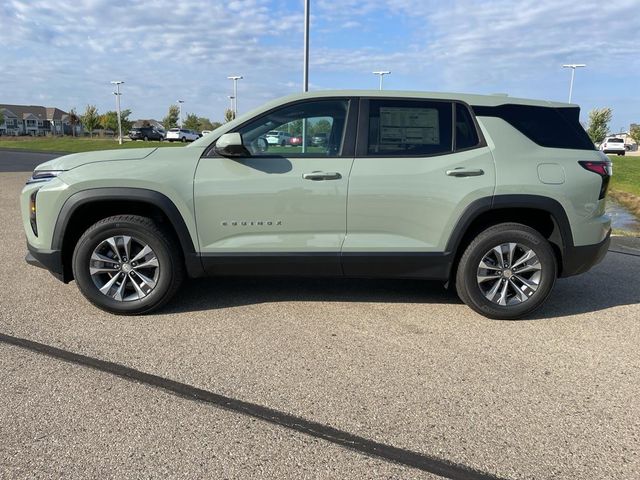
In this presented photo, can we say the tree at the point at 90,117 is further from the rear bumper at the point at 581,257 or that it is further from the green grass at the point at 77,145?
the rear bumper at the point at 581,257

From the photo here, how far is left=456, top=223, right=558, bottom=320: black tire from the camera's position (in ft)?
13.6

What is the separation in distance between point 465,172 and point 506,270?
2.94ft

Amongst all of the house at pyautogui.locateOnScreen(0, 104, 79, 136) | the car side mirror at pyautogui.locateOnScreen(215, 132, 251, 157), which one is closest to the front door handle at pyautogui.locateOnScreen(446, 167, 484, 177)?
the car side mirror at pyautogui.locateOnScreen(215, 132, 251, 157)

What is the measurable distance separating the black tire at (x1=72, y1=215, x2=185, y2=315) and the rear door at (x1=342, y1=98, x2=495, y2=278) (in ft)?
4.62

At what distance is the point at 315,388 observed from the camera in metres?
3.09

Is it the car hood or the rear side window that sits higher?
the rear side window

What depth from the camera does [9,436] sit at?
2.54 m

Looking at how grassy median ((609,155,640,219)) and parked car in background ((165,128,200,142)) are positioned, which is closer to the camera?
grassy median ((609,155,640,219))

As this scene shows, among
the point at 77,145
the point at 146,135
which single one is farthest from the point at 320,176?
the point at 146,135

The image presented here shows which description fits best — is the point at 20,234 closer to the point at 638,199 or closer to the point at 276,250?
the point at 276,250

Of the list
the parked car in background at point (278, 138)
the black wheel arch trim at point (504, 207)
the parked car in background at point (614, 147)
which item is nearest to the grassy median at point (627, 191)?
the black wheel arch trim at point (504, 207)

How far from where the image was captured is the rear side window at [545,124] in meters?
4.21

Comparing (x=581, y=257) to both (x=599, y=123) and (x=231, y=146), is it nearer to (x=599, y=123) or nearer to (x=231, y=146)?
(x=231, y=146)

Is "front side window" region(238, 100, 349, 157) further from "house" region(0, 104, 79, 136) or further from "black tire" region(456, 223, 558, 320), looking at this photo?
"house" region(0, 104, 79, 136)
